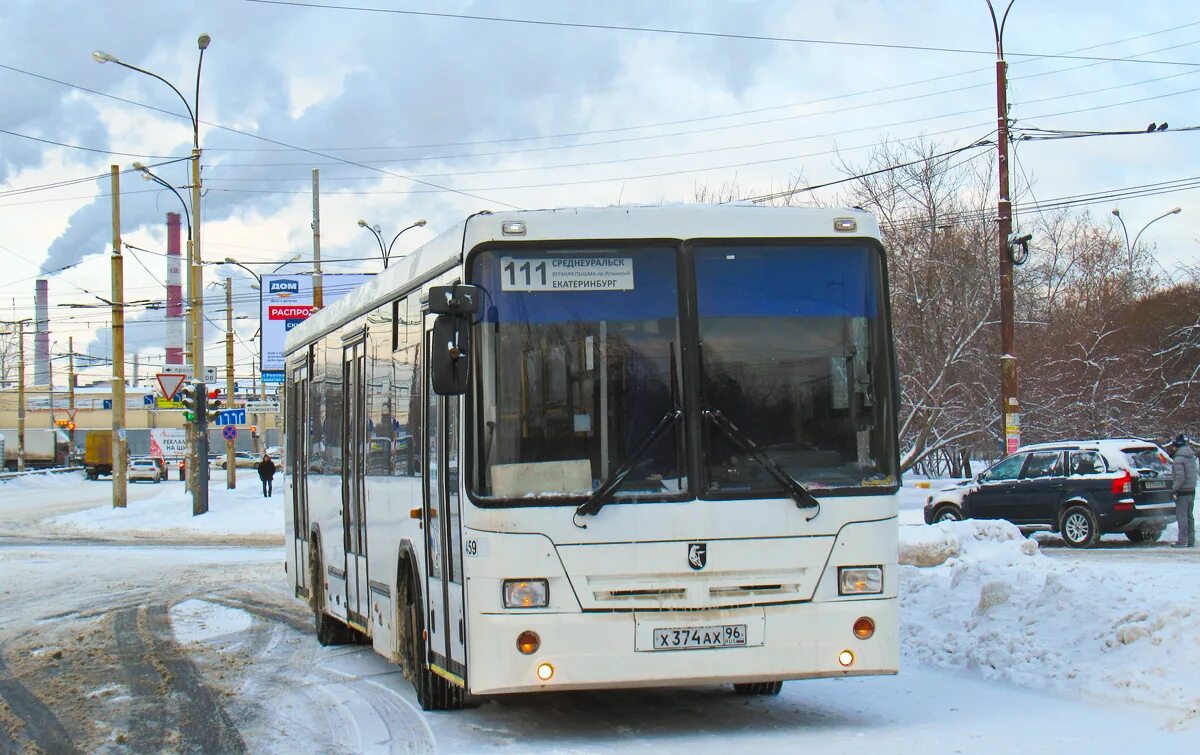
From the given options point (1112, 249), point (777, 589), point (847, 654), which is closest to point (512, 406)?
point (777, 589)

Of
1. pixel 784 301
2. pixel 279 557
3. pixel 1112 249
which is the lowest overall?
pixel 279 557

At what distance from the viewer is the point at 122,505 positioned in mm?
38969

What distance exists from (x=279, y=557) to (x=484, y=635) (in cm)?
1839

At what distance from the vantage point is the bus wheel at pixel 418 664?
883 cm

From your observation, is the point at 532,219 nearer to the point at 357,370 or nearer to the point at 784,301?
the point at 784,301

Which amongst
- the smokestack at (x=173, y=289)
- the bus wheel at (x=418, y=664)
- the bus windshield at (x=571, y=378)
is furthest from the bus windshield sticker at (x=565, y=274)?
the smokestack at (x=173, y=289)

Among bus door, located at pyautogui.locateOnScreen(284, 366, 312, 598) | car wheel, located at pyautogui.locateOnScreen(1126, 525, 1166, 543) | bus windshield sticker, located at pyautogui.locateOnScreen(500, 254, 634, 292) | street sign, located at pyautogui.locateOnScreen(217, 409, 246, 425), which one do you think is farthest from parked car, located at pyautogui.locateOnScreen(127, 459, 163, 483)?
bus windshield sticker, located at pyautogui.locateOnScreen(500, 254, 634, 292)

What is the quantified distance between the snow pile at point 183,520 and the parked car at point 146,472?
3622cm

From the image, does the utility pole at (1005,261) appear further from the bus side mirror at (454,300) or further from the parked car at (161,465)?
the parked car at (161,465)

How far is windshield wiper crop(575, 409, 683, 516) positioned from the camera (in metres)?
7.40

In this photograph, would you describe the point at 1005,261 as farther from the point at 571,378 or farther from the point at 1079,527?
the point at 571,378

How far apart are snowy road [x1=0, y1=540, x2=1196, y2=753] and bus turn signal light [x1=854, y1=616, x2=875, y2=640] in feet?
1.75

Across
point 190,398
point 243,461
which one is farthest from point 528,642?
point 243,461

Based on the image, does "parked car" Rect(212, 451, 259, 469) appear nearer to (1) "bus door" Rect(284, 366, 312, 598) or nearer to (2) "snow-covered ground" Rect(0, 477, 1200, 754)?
(1) "bus door" Rect(284, 366, 312, 598)
